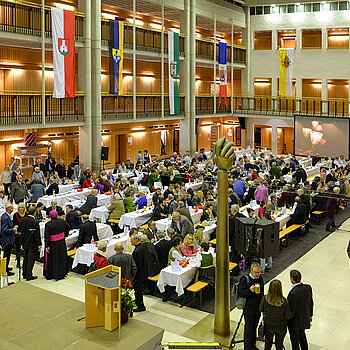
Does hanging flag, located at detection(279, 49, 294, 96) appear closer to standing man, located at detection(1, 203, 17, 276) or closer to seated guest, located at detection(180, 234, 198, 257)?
seated guest, located at detection(180, 234, 198, 257)

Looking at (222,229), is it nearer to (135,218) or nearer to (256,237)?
(256,237)

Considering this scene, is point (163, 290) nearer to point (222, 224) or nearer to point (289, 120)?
point (222, 224)

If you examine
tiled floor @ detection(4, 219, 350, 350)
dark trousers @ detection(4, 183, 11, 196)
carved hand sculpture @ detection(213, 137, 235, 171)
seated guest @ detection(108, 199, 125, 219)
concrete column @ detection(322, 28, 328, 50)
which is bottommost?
tiled floor @ detection(4, 219, 350, 350)

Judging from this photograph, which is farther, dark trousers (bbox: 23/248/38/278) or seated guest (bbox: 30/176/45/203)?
seated guest (bbox: 30/176/45/203)

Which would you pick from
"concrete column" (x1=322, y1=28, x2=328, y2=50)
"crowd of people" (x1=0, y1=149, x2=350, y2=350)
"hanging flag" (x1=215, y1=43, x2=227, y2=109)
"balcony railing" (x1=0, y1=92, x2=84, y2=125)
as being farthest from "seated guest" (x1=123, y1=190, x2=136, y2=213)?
"concrete column" (x1=322, y1=28, x2=328, y2=50)

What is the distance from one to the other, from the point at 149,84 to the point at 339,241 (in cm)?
2129

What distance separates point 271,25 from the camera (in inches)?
1463

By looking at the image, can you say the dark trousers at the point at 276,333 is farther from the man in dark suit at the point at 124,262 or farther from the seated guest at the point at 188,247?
the seated guest at the point at 188,247

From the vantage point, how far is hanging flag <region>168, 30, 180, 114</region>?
1128 inches

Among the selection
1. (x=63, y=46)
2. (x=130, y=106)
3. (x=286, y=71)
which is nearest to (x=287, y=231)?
→ (x=63, y=46)

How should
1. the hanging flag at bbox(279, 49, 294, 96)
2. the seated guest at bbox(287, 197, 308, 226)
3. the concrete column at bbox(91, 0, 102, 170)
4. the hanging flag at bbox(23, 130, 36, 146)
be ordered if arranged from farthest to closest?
the hanging flag at bbox(279, 49, 294, 96) < the concrete column at bbox(91, 0, 102, 170) < the hanging flag at bbox(23, 130, 36, 146) < the seated guest at bbox(287, 197, 308, 226)

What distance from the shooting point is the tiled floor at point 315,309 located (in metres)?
9.24

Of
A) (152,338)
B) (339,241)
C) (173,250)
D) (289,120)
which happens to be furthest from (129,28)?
(152,338)

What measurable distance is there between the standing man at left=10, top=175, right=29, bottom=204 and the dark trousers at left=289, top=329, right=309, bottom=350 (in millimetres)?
11504
